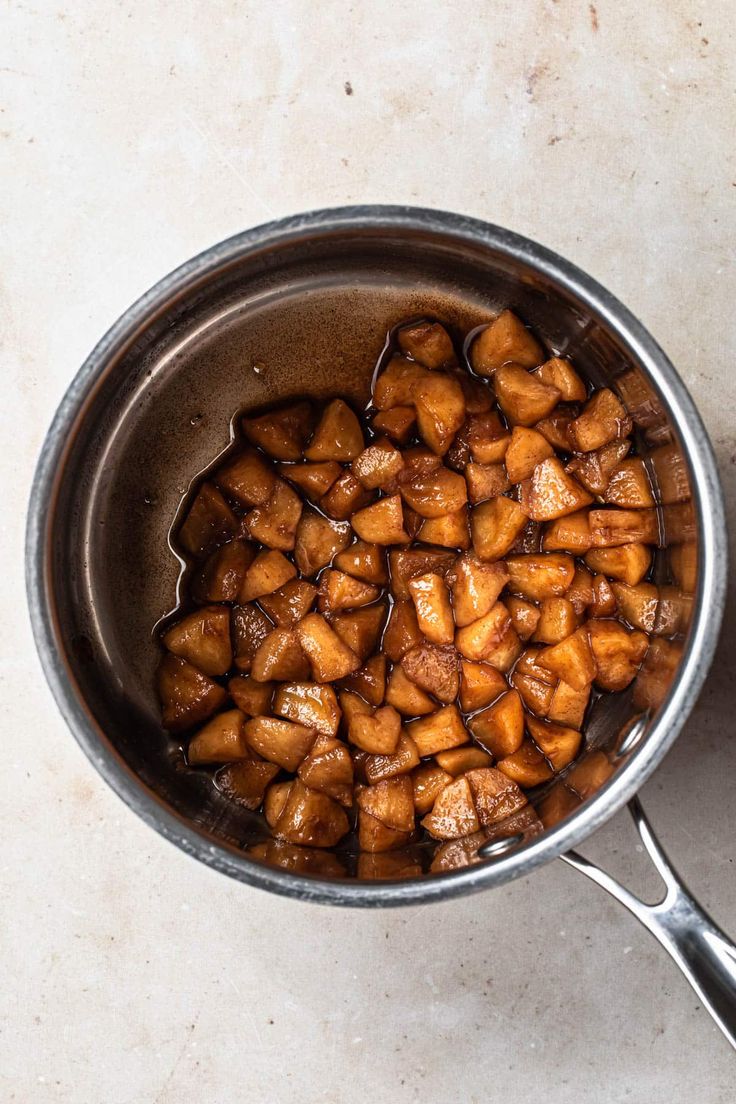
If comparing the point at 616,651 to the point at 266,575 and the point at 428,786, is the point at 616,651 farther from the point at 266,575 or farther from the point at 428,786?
the point at 266,575

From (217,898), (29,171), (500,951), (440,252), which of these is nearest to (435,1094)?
(500,951)

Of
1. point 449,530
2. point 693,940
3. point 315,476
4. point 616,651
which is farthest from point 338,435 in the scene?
point 693,940

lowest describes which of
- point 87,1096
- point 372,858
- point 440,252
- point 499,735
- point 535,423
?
point 87,1096

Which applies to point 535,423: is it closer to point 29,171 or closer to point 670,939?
point 670,939

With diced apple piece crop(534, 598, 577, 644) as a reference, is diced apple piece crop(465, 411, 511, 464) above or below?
above

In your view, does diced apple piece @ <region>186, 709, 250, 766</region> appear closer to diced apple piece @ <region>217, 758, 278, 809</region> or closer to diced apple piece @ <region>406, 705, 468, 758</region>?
diced apple piece @ <region>217, 758, 278, 809</region>

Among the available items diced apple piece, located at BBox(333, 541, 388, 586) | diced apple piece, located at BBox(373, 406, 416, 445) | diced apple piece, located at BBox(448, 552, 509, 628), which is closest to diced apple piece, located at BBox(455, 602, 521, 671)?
diced apple piece, located at BBox(448, 552, 509, 628)
